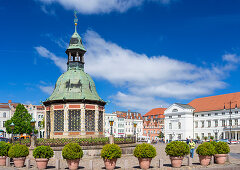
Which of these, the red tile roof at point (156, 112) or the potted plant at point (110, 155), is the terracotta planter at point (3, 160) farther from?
the red tile roof at point (156, 112)

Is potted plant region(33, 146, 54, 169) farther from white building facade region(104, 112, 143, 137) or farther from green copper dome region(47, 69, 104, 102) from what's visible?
white building facade region(104, 112, 143, 137)

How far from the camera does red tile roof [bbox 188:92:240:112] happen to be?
8188cm

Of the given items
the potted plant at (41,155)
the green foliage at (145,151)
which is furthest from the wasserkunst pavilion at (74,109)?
the green foliage at (145,151)

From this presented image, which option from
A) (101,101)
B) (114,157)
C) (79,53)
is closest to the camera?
(114,157)

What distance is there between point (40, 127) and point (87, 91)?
60255 millimetres

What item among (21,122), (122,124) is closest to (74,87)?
(21,122)

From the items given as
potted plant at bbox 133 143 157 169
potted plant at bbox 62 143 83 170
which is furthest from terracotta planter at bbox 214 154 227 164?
potted plant at bbox 62 143 83 170

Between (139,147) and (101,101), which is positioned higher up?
(101,101)

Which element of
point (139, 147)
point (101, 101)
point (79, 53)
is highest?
point (79, 53)

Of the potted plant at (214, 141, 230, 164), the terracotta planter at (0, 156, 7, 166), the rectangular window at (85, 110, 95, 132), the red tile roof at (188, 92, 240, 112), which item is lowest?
the terracotta planter at (0, 156, 7, 166)

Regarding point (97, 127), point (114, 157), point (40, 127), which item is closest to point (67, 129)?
point (97, 127)

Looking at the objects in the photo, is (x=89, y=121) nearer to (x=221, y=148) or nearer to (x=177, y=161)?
(x=177, y=161)

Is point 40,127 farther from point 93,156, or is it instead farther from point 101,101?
point 93,156

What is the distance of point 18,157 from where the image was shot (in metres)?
20.2
